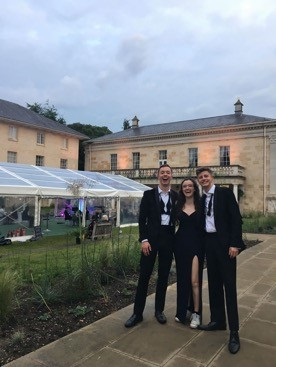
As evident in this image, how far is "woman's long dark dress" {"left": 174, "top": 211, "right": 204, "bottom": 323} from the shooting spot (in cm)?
352

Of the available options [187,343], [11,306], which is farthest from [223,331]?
[11,306]

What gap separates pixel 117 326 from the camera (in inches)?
138

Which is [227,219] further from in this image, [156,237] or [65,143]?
[65,143]

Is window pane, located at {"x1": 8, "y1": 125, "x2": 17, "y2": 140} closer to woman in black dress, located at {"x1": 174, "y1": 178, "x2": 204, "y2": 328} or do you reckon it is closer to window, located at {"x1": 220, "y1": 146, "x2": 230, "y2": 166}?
window, located at {"x1": 220, "y1": 146, "x2": 230, "y2": 166}

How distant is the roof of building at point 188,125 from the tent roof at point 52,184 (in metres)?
13.9

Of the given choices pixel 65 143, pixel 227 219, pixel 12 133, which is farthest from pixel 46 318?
pixel 65 143

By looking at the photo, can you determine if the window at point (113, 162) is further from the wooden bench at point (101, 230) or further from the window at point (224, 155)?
the wooden bench at point (101, 230)

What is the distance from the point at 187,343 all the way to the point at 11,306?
1.98m

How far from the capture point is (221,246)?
3285 mm

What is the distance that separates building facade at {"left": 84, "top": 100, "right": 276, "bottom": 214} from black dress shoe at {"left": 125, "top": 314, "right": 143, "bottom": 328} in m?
22.9

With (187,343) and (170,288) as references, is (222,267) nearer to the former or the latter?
(187,343)

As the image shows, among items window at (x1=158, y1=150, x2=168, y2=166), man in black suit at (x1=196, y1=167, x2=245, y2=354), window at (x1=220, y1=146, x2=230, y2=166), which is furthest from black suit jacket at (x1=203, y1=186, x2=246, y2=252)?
window at (x1=158, y1=150, x2=168, y2=166)

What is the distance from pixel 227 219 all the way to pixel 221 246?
0.29 meters

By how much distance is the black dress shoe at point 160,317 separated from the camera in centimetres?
358
